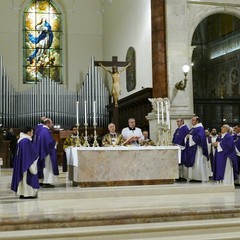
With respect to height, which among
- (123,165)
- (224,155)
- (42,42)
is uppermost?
(42,42)

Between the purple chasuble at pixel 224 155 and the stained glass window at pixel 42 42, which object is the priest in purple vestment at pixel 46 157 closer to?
the purple chasuble at pixel 224 155

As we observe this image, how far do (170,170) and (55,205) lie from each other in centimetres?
324

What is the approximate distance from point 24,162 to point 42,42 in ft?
43.0

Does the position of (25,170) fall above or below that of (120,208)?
above

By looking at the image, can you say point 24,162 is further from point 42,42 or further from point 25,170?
point 42,42

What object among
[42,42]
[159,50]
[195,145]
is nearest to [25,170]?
[195,145]

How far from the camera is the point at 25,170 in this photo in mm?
9328

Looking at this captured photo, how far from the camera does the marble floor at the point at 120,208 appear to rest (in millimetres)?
6879

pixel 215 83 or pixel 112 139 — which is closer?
pixel 112 139

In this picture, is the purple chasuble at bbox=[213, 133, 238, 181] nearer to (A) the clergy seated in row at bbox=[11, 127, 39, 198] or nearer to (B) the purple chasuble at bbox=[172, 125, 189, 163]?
(B) the purple chasuble at bbox=[172, 125, 189, 163]

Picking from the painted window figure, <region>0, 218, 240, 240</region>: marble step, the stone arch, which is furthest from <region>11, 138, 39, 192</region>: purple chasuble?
the painted window figure

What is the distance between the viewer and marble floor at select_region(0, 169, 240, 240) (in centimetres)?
688

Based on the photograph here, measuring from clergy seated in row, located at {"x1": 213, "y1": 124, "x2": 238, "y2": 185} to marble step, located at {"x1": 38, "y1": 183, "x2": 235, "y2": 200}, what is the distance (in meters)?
0.87

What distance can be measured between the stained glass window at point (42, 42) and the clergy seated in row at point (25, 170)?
39.6 feet
